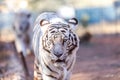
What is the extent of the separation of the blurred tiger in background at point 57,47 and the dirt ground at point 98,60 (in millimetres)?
2175

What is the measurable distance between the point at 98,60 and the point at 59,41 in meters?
7.35

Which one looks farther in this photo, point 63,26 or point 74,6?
point 74,6

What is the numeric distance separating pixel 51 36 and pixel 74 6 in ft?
55.7

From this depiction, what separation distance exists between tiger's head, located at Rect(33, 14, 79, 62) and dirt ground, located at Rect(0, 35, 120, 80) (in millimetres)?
2266

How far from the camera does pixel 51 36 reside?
21.3 ft

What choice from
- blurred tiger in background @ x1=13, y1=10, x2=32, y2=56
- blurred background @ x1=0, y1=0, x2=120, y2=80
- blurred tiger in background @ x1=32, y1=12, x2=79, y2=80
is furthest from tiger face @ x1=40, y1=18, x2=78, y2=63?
blurred background @ x1=0, y1=0, x2=120, y2=80

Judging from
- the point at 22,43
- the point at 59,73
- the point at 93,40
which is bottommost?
the point at 93,40

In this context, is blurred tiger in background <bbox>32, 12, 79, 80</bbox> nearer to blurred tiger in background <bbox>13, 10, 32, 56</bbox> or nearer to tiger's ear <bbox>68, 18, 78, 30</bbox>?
tiger's ear <bbox>68, 18, 78, 30</bbox>

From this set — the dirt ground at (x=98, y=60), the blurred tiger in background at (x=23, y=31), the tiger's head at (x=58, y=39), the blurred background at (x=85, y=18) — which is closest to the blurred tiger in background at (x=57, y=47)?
the tiger's head at (x=58, y=39)

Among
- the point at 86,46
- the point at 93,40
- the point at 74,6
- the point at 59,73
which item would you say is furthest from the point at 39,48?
the point at 74,6

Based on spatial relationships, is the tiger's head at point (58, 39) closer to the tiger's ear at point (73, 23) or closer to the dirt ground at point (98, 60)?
the tiger's ear at point (73, 23)

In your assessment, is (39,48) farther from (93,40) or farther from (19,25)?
(93,40)

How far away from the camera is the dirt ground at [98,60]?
952 cm

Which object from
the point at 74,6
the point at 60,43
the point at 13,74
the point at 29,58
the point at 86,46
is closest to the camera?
the point at 60,43
